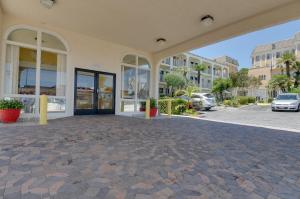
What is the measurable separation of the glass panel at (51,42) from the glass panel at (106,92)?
195 cm

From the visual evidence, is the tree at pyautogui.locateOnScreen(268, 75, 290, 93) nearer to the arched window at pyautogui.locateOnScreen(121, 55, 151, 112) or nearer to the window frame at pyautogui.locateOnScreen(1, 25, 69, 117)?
the arched window at pyautogui.locateOnScreen(121, 55, 151, 112)

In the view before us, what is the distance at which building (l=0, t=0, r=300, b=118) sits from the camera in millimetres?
5688

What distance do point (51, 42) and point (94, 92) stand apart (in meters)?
2.51

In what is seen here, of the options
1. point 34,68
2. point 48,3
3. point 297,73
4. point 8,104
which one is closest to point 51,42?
point 34,68

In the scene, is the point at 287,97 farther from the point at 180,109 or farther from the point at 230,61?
the point at 230,61

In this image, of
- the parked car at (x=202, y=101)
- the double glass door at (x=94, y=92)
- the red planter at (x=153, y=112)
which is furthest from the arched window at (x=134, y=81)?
the parked car at (x=202, y=101)

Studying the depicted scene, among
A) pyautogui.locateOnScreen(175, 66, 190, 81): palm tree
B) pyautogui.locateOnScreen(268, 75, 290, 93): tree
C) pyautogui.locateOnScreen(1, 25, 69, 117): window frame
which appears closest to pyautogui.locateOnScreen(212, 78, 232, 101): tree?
pyautogui.locateOnScreen(175, 66, 190, 81): palm tree

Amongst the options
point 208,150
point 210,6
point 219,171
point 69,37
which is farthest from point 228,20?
point 69,37

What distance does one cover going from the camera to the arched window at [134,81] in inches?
376

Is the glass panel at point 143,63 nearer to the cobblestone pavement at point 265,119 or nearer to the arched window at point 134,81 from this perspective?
the arched window at point 134,81

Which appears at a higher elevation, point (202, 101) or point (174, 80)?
point (174, 80)

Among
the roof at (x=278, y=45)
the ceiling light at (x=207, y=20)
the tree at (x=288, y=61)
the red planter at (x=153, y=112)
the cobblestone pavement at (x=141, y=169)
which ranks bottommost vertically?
the cobblestone pavement at (x=141, y=169)

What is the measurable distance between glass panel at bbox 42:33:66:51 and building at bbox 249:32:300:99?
3669 centimetres

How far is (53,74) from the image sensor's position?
298 inches
